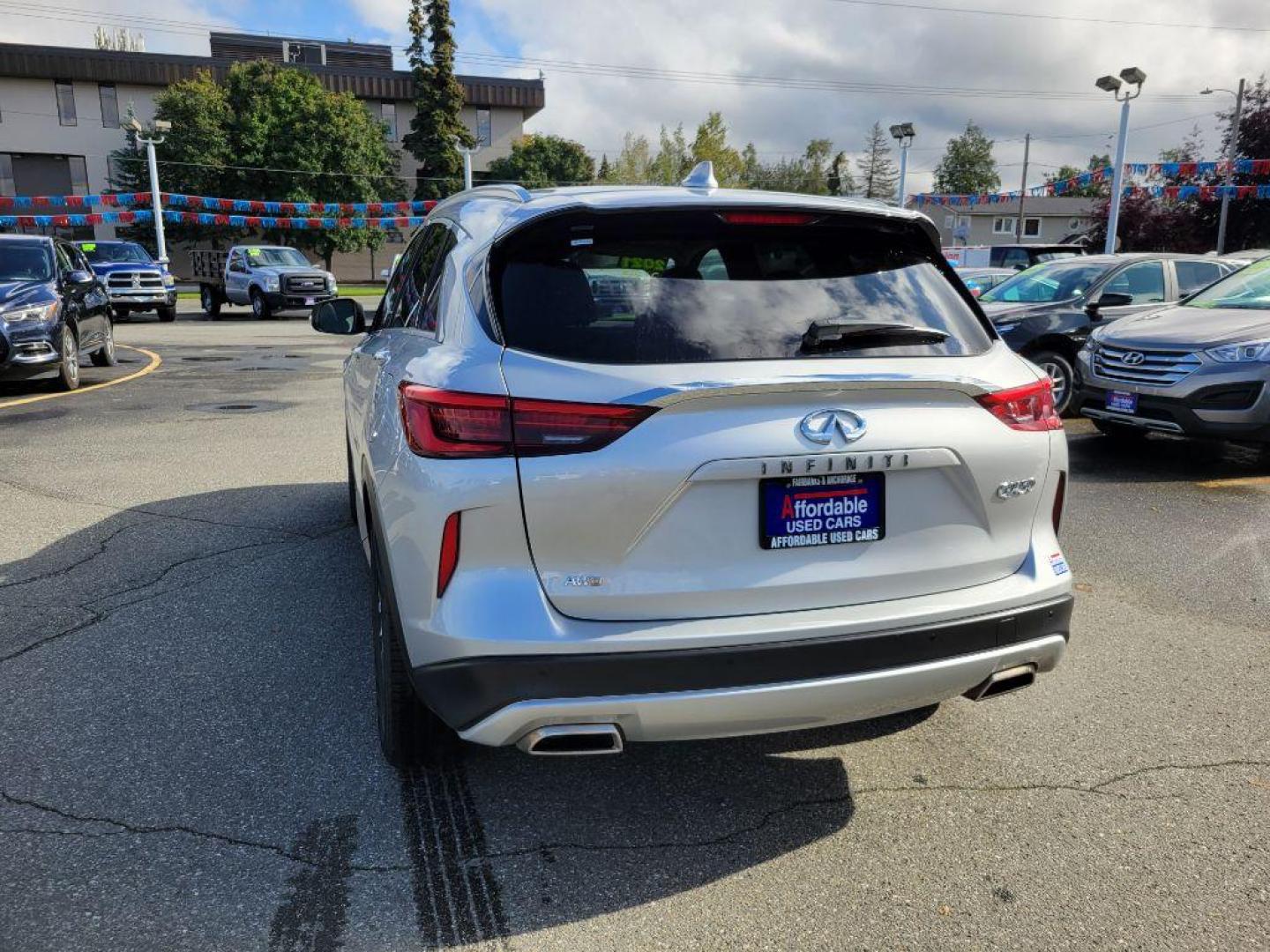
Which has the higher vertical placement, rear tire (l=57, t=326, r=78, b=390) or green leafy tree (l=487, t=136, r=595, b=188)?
green leafy tree (l=487, t=136, r=595, b=188)

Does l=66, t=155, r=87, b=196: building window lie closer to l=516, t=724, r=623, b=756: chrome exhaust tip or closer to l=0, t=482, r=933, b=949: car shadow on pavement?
l=0, t=482, r=933, b=949: car shadow on pavement

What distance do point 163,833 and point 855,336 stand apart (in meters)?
2.41

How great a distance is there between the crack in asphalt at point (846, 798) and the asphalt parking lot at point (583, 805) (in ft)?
0.03

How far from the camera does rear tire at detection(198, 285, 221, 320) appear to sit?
2644cm

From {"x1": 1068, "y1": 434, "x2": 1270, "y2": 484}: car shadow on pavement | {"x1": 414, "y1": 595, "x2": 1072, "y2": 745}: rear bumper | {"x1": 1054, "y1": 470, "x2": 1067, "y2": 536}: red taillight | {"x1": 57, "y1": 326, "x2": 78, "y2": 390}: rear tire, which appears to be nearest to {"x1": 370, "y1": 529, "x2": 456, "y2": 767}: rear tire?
{"x1": 414, "y1": 595, "x2": 1072, "y2": 745}: rear bumper

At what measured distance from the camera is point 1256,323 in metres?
7.41

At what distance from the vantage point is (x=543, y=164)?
198 feet

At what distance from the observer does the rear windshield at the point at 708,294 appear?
250 cm

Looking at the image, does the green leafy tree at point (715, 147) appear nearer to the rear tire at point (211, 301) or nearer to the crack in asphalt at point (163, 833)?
the rear tire at point (211, 301)

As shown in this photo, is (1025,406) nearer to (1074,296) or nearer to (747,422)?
(747,422)

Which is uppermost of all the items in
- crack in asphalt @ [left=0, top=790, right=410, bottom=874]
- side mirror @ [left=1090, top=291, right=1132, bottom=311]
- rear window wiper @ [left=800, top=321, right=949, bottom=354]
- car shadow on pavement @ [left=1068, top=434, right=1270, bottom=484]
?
rear window wiper @ [left=800, top=321, right=949, bottom=354]

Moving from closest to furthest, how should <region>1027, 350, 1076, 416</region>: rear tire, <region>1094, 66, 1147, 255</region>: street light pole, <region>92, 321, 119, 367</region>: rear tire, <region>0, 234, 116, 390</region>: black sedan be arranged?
<region>1027, 350, 1076, 416</region>: rear tire
<region>0, 234, 116, 390</region>: black sedan
<region>92, 321, 119, 367</region>: rear tire
<region>1094, 66, 1147, 255</region>: street light pole

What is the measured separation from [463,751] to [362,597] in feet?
5.87

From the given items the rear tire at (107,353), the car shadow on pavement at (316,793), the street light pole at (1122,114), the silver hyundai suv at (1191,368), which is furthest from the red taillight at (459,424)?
the street light pole at (1122,114)
